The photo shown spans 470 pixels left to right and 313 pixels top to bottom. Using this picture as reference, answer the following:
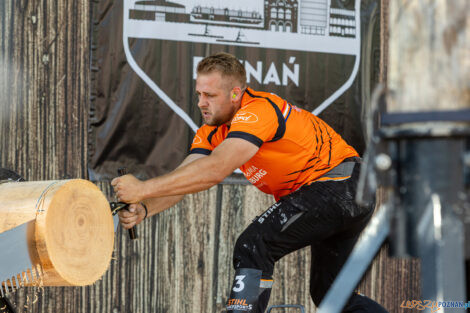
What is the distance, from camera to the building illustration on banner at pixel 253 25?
3203 mm

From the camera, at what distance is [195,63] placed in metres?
3.27

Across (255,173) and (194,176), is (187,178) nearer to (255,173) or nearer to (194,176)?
(194,176)

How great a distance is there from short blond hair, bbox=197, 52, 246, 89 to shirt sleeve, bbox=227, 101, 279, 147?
9.6 inches

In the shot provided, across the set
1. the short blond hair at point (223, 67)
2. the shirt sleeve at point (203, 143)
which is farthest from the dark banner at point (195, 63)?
the short blond hair at point (223, 67)

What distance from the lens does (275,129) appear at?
2369 millimetres

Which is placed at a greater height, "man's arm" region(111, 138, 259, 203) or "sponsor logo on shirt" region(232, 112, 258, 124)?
"sponsor logo on shirt" region(232, 112, 258, 124)

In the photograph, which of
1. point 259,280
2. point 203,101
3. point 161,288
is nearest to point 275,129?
point 203,101

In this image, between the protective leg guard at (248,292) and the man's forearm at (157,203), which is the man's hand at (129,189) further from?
the protective leg guard at (248,292)

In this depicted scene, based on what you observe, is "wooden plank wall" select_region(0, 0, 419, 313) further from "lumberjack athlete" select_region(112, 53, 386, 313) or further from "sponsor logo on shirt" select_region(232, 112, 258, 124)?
"sponsor logo on shirt" select_region(232, 112, 258, 124)

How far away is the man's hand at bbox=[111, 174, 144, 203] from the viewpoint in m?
2.16

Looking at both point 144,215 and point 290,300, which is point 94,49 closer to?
point 144,215

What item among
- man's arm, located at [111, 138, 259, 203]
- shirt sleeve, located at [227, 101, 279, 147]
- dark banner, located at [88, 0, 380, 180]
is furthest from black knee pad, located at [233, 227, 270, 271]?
dark banner, located at [88, 0, 380, 180]

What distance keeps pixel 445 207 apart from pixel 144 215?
65.5 inches

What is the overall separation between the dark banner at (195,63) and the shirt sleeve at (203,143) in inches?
20.8
